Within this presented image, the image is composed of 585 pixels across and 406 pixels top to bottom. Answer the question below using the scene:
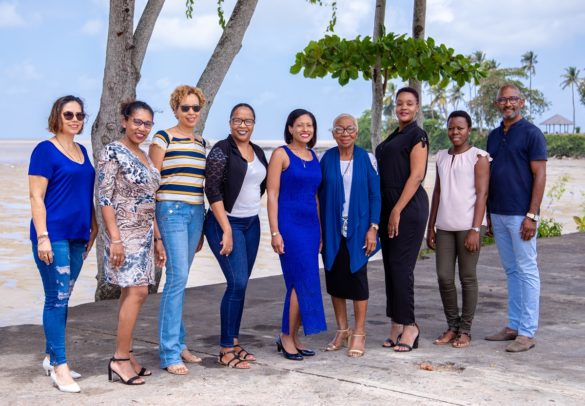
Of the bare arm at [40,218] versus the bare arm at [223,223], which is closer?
the bare arm at [40,218]

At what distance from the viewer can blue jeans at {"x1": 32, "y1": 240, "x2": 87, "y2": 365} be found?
198 inches

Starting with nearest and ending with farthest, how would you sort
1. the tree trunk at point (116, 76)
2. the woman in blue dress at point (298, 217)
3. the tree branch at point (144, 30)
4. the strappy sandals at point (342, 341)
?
1. the woman in blue dress at point (298, 217)
2. the strappy sandals at point (342, 341)
3. the tree trunk at point (116, 76)
4. the tree branch at point (144, 30)

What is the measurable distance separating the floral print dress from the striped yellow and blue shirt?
0.10 meters

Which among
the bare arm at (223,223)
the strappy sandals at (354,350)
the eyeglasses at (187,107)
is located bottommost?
the strappy sandals at (354,350)

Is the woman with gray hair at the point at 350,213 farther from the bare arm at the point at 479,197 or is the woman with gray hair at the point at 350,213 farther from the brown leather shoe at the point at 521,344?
the brown leather shoe at the point at 521,344

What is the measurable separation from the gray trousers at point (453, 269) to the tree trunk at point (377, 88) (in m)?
4.97

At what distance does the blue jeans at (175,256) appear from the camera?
5309 mm

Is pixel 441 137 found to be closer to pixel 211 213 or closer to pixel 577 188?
A: pixel 577 188

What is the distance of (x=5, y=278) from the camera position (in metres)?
12.8

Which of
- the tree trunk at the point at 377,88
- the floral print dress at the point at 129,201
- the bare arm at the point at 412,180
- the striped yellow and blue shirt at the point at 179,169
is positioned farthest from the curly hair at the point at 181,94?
the tree trunk at the point at 377,88

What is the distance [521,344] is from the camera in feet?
20.5

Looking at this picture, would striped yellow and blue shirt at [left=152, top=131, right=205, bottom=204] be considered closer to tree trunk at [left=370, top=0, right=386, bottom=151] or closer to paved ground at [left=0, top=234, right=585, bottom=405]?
paved ground at [left=0, top=234, right=585, bottom=405]

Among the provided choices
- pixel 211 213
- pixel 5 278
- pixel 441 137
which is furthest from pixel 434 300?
pixel 441 137

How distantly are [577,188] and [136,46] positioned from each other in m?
28.4
